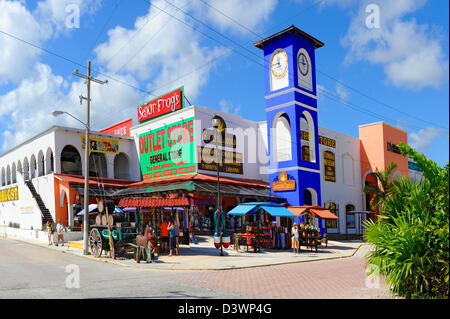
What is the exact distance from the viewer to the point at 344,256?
74.5 ft

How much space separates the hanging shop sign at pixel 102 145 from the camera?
121 ft

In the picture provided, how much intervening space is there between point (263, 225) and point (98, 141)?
1968 centimetres

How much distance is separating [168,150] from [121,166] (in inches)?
322

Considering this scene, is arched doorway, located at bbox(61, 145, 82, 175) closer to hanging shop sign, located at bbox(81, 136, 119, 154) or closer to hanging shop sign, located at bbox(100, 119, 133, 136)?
hanging shop sign, located at bbox(81, 136, 119, 154)

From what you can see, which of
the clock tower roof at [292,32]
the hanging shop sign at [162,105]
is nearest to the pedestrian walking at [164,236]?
the hanging shop sign at [162,105]

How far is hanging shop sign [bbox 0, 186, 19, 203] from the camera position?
41.4 m

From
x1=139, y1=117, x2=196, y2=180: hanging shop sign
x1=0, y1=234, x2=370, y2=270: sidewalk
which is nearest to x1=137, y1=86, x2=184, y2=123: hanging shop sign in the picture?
x1=139, y1=117, x2=196, y2=180: hanging shop sign

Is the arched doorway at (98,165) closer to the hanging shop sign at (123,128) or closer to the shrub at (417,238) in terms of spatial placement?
the hanging shop sign at (123,128)

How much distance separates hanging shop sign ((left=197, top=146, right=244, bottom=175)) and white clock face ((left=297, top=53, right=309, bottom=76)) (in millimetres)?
9245

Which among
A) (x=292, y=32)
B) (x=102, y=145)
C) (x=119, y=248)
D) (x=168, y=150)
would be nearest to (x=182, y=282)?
(x=119, y=248)

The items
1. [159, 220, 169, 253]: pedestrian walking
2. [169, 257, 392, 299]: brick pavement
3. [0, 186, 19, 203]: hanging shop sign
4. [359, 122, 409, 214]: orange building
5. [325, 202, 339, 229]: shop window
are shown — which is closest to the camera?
[169, 257, 392, 299]: brick pavement

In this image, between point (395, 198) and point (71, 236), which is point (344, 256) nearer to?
point (395, 198)

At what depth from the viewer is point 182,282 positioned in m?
12.8

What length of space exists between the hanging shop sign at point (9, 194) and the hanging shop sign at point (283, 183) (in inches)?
1018
